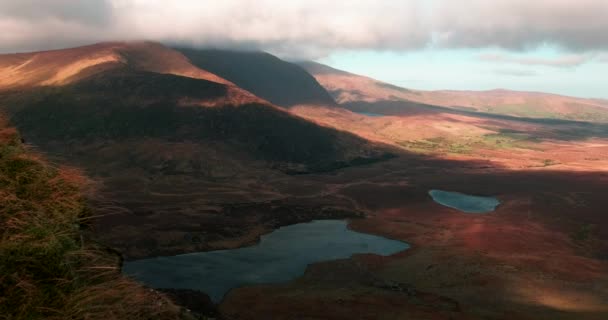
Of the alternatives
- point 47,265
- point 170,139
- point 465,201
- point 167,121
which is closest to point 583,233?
point 465,201

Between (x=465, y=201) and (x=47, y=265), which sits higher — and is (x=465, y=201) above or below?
below

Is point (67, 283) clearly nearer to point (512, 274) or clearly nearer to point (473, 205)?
point (512, 274)

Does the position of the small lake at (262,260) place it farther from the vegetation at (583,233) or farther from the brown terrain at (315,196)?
the vegetation at (583,233)

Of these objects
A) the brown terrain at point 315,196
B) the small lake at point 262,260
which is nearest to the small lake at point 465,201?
the brown terrain at point 315,196

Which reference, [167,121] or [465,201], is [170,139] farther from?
[465,201]

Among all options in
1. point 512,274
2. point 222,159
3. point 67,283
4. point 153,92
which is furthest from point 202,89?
point 67,283

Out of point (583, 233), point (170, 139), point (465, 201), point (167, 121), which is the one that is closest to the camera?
point (583, 233)
